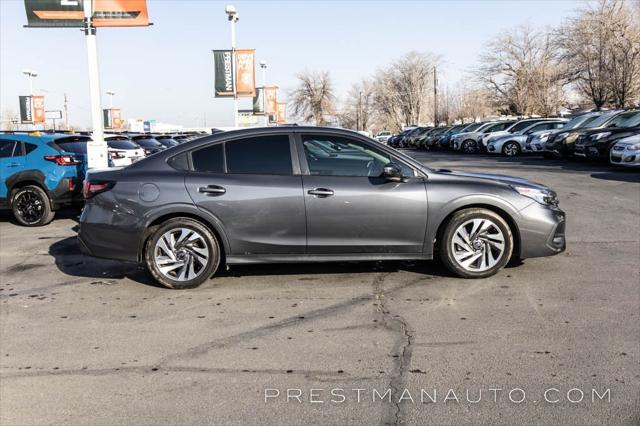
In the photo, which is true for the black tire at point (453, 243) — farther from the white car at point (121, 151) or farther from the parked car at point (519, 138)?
the parked car at point (519, 138)

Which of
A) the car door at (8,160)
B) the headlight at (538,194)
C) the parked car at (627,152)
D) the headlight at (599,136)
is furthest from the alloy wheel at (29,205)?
the headlight at (599,136)

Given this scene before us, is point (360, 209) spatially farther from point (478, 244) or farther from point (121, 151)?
point (121, 151)

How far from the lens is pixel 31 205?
1034 cm

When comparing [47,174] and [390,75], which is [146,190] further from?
[390,75]

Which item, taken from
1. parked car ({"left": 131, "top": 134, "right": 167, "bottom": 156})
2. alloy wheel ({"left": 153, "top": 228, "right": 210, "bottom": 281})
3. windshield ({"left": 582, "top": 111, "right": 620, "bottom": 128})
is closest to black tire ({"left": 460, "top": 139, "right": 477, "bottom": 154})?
windshield ({"left": 582, "top": 111, "right": 620, "bottom": 128})

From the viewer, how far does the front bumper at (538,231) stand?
603cm

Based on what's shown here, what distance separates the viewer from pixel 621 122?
18.8 m

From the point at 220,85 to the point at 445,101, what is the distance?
2739 inches

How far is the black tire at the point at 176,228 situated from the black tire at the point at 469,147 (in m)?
27.3

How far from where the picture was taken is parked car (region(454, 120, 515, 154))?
30.2 m

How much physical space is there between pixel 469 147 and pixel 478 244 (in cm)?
2723

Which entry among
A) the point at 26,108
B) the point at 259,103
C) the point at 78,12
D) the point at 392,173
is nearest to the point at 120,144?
the point at 78,12

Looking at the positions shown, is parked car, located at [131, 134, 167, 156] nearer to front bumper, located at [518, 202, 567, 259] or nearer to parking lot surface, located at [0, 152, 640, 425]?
parking lot surface, located at [0, 152, 640, 425]

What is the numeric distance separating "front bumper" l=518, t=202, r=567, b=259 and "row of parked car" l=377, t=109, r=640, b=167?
10.8 m
